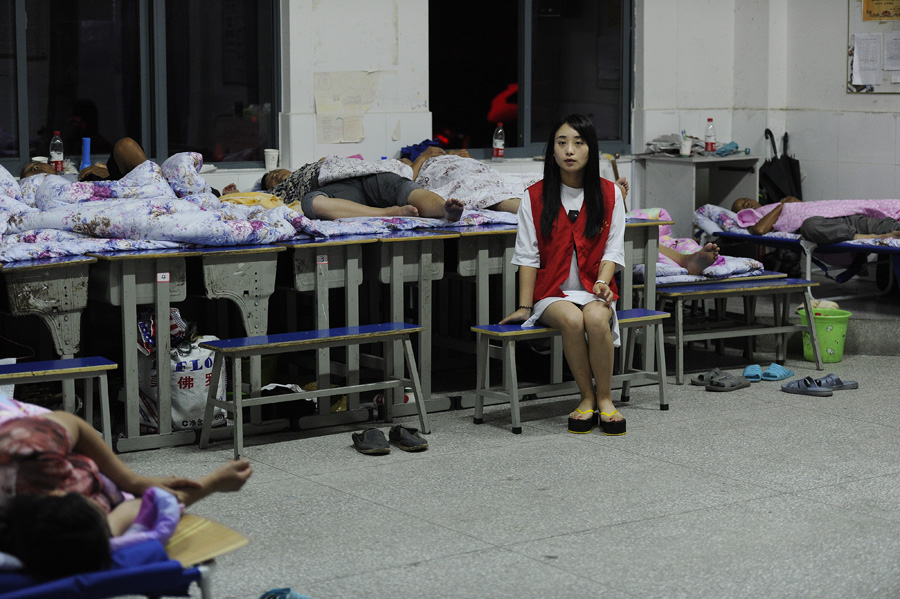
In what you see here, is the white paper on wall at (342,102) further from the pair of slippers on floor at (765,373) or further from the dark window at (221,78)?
the pair of slippers on floor at (765,373)

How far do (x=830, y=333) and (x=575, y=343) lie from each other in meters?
2.36

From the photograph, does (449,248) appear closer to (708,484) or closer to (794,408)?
(794,408)

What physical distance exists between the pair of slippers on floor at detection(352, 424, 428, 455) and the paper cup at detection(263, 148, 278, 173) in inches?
124

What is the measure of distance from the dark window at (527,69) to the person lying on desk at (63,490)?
6.44 meters

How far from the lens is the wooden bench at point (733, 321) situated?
267 inches

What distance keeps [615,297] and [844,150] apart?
15.4ft

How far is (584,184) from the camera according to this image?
19.4ft

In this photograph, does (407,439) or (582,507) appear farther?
(407,439)

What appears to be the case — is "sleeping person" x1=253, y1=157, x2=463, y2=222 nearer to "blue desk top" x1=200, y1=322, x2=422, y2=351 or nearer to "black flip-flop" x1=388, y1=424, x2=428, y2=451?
"blue desk top" x1=200, y1=322, x2=422, y2=351

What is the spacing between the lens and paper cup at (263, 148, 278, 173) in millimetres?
8102

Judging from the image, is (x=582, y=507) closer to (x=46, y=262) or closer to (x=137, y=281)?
(x=137, y=281)

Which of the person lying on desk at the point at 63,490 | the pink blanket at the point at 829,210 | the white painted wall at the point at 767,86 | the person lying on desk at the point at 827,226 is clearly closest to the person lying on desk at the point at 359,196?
the person lying on desk at the point at 827,226

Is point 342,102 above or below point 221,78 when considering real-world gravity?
below

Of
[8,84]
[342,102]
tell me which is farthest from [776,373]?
[8,84]
